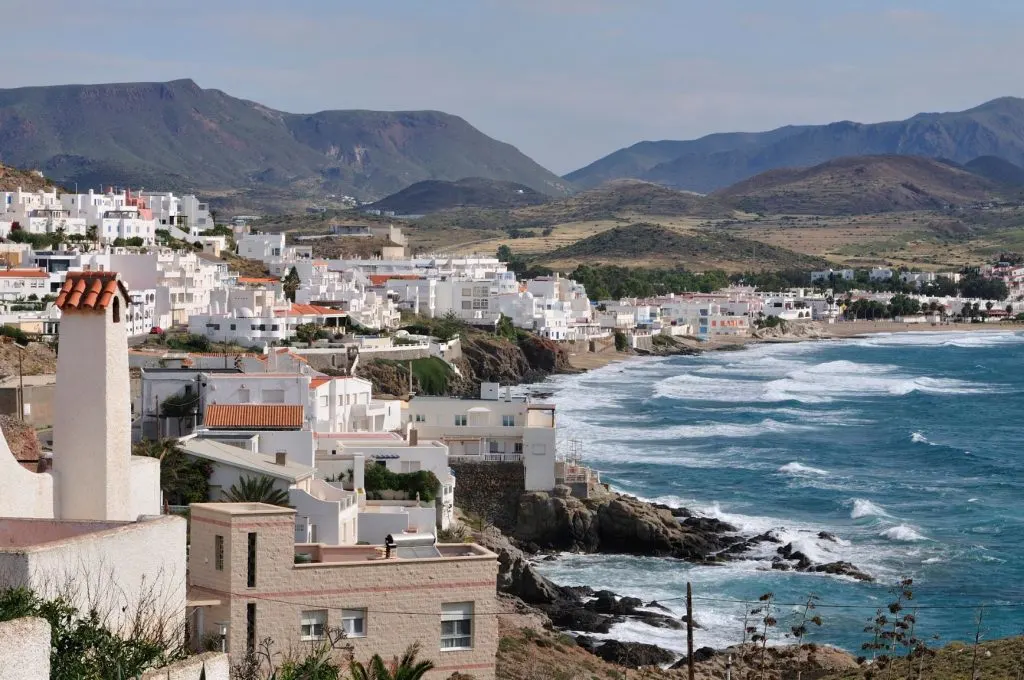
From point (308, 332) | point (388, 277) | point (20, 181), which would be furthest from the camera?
point (388, 277)

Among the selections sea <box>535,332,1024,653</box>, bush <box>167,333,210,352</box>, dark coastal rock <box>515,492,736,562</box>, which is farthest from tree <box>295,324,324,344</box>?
dark coastal rock <box>515,492,736,562</box>

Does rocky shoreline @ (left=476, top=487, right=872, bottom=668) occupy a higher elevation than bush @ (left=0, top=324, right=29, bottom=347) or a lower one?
lower

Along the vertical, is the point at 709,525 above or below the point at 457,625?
below

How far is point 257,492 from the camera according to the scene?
20094 millimetres

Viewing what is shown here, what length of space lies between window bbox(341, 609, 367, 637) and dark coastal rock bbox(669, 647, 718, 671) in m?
9.77

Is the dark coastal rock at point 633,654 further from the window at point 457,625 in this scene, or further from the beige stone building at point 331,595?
the window at point 457,625

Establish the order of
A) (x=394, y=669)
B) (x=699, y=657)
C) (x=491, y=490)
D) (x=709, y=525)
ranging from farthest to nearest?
(x=709, y=525)
(x=491, y=490)
(x=699, y=657)
(x=394, y=669)

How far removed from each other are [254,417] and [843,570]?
1157 cm

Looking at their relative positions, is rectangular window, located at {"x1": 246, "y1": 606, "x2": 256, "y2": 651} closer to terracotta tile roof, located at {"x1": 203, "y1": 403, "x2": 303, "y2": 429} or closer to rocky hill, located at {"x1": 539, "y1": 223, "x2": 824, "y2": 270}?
terracotta tile roof, located at {"x1": 203, "y1": 403, "x2": 303, "y2": 429}

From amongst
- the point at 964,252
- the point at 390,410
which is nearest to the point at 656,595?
the point at 390,410

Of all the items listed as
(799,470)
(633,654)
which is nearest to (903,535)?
(799,470)

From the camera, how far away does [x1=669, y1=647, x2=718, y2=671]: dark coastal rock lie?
22781 millimetres

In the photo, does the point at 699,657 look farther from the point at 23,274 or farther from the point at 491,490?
the point at 23,274

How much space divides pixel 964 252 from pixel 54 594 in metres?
191
